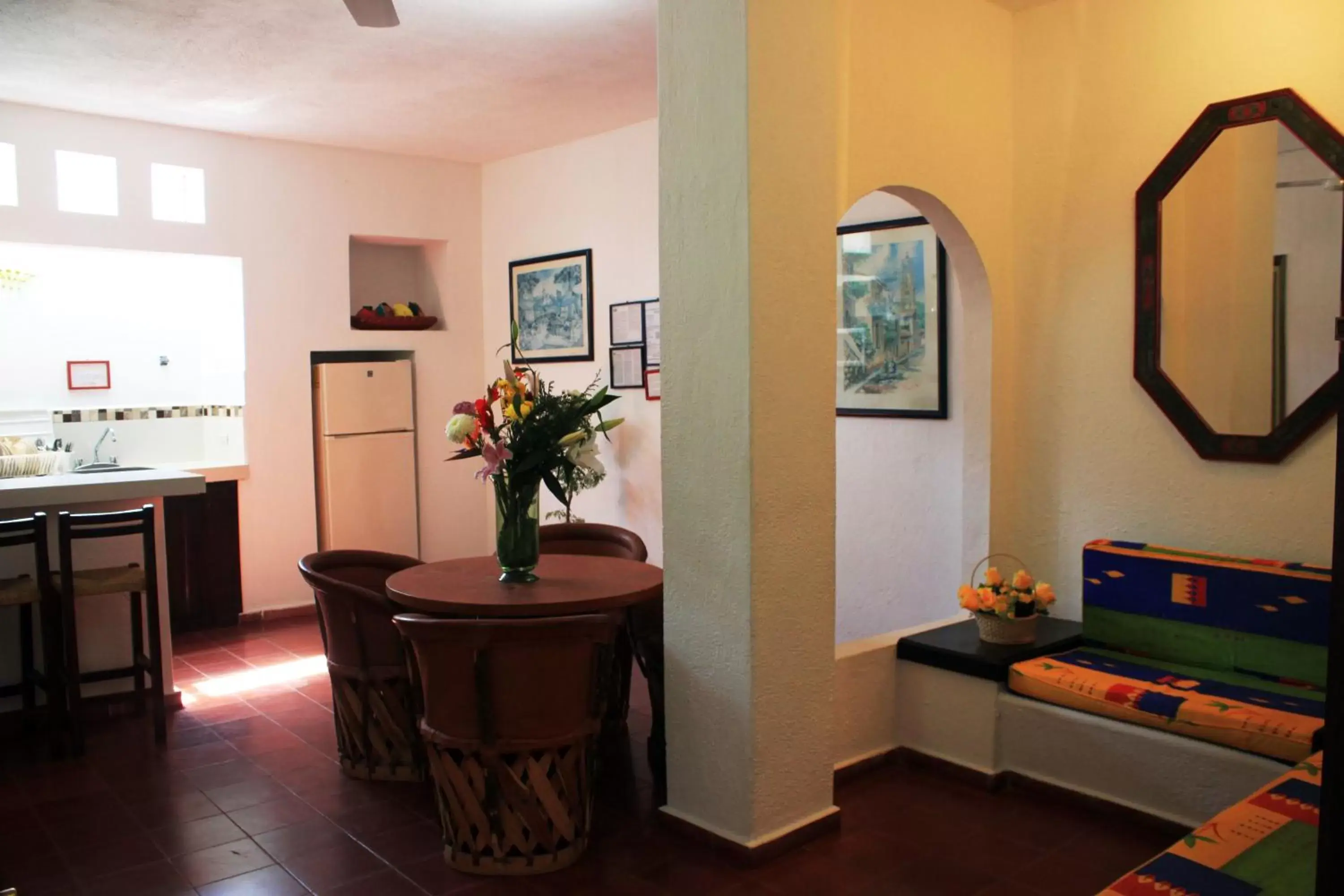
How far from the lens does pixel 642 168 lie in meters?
6.39

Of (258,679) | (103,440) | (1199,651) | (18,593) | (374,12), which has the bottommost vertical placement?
(258,679)

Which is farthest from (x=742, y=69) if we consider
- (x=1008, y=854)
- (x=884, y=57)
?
(x=1008, y=854)

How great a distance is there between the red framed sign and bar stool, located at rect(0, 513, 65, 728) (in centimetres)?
221

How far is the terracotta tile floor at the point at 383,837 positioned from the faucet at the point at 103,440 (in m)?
2.56

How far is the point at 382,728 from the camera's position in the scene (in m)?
3.86

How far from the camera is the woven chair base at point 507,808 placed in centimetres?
310

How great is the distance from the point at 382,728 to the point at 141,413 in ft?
12.8

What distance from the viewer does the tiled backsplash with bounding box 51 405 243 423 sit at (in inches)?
255

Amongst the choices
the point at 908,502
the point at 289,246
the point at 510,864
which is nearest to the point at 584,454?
the point at 510,864

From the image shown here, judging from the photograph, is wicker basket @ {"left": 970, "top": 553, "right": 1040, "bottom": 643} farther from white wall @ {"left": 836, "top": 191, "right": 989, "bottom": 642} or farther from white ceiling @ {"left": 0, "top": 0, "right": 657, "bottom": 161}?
white ceiling @ {"left": 0, "top": 0, "right": 657, "bottom": 161}

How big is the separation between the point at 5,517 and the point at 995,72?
4541 mm

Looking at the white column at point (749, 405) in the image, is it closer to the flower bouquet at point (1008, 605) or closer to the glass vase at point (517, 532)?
the glass vase at point (517, 532)

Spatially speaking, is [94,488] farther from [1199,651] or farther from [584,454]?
[1199,651]

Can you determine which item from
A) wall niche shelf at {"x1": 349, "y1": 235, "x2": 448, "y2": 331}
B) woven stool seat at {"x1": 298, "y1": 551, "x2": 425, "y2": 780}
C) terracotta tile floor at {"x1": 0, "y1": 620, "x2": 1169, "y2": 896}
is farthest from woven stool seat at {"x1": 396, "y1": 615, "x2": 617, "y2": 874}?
wall niche shelf at {"x1": 349, "y1": 235, "x2": 448, "y2": 331}
